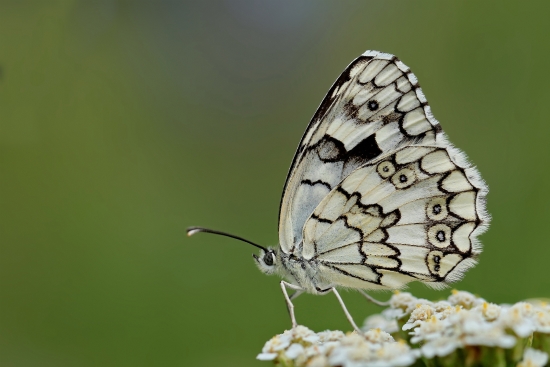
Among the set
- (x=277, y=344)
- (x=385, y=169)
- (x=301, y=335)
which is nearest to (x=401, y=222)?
(x=385, y=169)

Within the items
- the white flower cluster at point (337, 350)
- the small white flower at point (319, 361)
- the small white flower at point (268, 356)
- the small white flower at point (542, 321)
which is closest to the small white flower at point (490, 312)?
the small white flower at point (542, 321)

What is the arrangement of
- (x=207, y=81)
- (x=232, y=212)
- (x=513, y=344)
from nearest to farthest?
(x=513, y=344)
(x=232, y=212)
(x=207, y=81)

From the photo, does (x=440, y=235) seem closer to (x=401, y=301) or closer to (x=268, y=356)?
(x=401, y=301)

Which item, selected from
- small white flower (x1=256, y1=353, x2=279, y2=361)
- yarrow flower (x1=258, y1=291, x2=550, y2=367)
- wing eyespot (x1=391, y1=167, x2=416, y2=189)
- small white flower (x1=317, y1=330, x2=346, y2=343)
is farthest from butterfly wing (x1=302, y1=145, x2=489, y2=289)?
small white flower (x1=256, y1=353, x2=279, y2=361)

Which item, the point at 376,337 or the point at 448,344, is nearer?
the point at 448,344

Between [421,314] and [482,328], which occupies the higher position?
[421,314]

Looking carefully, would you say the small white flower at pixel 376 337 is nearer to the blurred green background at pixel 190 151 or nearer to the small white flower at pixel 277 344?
the small white flower at pixel 277 344

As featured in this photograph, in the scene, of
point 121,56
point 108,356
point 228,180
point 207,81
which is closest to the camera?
point 108,356

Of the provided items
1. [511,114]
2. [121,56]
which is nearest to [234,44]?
[121,56]

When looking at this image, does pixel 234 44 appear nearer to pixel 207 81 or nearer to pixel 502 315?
pixel 207 81
